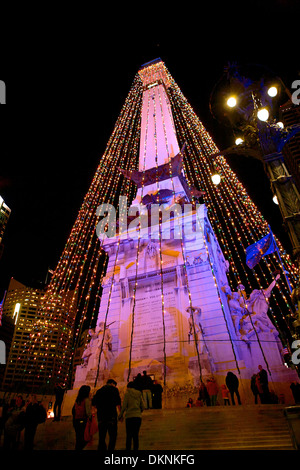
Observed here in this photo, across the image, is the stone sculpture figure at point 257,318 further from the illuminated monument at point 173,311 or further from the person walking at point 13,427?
the person walking at point 13,427

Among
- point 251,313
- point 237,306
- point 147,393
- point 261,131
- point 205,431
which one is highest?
point 261,131

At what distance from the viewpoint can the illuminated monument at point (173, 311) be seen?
13.0 m

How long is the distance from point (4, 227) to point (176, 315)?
5192 centimetres

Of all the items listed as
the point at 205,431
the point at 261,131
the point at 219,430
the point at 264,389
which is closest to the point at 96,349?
the point at 264,389

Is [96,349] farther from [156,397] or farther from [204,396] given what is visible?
[204,396]

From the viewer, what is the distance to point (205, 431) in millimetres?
6691

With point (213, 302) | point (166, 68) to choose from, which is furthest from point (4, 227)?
point (213, 302)

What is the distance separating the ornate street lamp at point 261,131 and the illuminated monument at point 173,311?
777cm

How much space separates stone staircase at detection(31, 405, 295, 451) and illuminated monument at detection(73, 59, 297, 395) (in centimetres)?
434

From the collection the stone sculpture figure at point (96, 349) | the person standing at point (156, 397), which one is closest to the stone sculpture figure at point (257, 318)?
the person standing at point (156, 397)

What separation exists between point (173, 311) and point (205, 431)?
8.47m

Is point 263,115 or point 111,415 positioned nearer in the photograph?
point 111,415

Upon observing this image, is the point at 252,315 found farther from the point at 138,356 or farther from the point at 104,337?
the point at 104,337

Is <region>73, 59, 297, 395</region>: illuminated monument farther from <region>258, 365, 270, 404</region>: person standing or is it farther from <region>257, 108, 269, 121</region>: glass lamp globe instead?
<region>257, 108, 269, 121</region>: glass lamp globe
